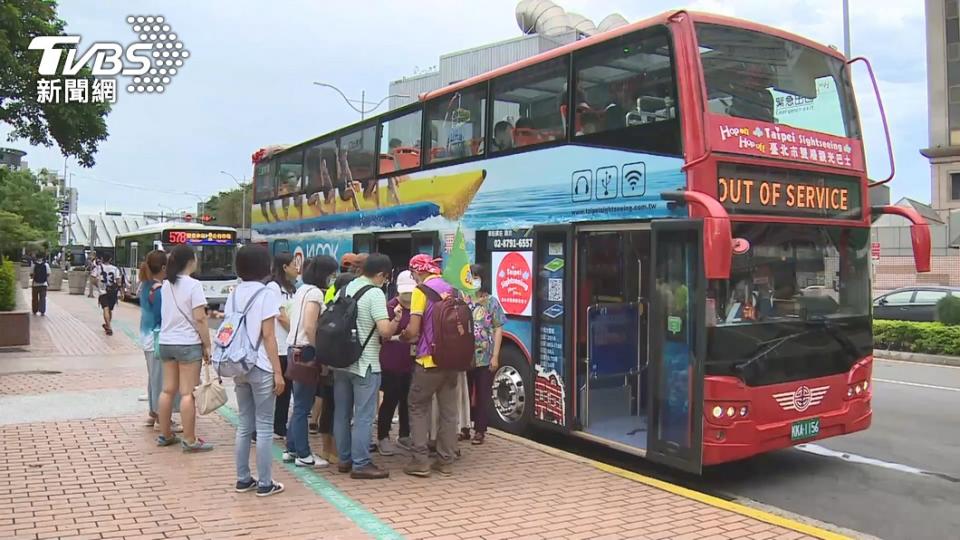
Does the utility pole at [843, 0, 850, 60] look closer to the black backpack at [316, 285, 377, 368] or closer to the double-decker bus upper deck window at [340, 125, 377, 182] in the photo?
the double-decker bus upper deck window at [340, 125, 377, 182]

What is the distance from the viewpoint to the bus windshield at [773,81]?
6312 millimetres

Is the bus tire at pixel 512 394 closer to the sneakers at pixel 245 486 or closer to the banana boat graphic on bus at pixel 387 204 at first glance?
the banana boat graphic on bus at pixel 387 204

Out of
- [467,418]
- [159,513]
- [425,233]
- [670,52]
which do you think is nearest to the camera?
[159,513]

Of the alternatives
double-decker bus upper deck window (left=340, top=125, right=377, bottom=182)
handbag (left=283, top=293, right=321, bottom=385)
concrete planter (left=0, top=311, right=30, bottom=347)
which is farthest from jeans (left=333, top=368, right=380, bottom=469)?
concrete planter (left=0, top=311, right=30, bottom=347)

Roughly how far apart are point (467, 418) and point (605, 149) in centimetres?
294

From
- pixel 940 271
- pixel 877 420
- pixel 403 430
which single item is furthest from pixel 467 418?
pixel 940 271

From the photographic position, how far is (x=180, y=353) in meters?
6.70

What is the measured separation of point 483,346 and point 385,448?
4.27 ft

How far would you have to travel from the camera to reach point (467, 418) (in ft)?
24.7

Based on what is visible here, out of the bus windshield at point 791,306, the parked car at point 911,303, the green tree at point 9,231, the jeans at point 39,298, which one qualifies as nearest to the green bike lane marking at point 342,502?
the bus windshield at point 791,306

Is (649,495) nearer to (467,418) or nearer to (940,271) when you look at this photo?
(467,418)

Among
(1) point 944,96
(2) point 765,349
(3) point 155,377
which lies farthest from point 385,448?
(1) point 944,96

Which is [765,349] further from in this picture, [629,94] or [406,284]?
[406,284]

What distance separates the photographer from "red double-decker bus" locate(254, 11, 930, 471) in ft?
19.6
